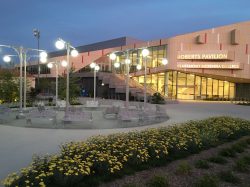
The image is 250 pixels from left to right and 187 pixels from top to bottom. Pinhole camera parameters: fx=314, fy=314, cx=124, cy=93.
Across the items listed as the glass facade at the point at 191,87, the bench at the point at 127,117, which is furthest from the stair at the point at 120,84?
the bench at the point at 127,117

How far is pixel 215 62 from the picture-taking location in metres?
41.6

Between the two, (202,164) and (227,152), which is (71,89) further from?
(202,164)

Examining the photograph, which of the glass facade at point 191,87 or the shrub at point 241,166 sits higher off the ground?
the glass facade at point 191,87

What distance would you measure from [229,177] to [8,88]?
2540cm

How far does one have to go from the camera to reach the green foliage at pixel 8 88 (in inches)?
1117

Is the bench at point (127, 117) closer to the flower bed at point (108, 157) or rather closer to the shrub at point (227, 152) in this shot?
the flower bed at point (108, 157)

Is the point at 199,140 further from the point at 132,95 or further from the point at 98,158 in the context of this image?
the point at 132,95

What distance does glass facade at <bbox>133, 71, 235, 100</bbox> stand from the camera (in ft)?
158

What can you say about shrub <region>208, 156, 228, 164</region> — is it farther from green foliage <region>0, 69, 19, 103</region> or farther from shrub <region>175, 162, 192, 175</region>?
green foliage <region>0, 69, 19, 103</region>

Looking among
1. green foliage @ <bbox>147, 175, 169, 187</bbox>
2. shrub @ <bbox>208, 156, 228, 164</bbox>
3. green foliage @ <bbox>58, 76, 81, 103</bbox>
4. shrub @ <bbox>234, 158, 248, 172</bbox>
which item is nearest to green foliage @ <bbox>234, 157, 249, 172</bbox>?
shrub @ <bbox>234, 158, 248, 172</bbox>

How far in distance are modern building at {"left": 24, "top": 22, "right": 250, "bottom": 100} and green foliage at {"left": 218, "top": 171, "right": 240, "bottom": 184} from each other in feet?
108

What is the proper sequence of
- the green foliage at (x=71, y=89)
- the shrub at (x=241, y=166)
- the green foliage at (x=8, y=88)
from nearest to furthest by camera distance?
the shrub at (x=241, y=166), the green foliage at (x=8, y=88), the green foliage at (x=71, y=89)

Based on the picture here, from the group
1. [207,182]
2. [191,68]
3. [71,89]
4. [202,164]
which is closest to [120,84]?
Result: [191,68]

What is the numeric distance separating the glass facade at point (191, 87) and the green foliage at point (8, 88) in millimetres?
23511
